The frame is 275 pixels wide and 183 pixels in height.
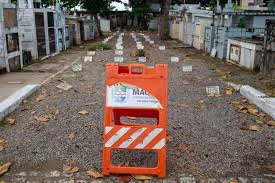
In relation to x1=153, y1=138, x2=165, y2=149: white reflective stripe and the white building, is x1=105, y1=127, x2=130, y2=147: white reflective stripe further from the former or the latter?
the white building

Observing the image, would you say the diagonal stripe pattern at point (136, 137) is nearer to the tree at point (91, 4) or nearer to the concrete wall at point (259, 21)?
the concrete wall at point (259, 21)

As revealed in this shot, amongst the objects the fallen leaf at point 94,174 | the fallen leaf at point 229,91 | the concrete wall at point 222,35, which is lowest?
the fallen leaf at point 94,174

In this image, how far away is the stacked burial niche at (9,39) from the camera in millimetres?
10586

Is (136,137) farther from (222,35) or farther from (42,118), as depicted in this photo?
(222,35)

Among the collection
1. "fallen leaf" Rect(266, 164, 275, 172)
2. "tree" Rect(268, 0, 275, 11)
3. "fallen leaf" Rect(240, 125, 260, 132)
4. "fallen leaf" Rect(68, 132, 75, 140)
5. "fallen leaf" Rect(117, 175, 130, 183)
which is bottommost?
"fallen leaf" Rect(117, 175, 130, 183)

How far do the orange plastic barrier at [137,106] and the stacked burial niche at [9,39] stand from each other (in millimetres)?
8159

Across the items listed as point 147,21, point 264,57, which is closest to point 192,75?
point 264,57

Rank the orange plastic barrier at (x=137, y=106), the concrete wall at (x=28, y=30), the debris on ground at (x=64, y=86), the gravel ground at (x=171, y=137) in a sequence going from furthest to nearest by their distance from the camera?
the concrete wall at (x=28, y=30)
the debris on ground at (x=64, y=86)
the gravel ground at (x=171, y=137)
the orange plastic barrier at (x=137, y=106)

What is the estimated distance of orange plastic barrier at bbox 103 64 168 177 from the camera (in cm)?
369

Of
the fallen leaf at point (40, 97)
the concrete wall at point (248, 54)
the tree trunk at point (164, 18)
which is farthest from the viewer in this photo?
the tree trunk at point (164, 18)

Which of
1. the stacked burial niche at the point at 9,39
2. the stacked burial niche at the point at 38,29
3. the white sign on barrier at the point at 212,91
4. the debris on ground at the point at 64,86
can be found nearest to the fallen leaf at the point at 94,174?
the debris on ground at the point at 64,86

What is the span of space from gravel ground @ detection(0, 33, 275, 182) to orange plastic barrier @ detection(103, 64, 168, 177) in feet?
1.10

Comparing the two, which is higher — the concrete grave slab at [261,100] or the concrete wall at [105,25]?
the concrete wall at [105,25]

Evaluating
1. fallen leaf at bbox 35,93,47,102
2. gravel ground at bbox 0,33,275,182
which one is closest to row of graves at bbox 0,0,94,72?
gravel ground at bbox 0,33,275,182
